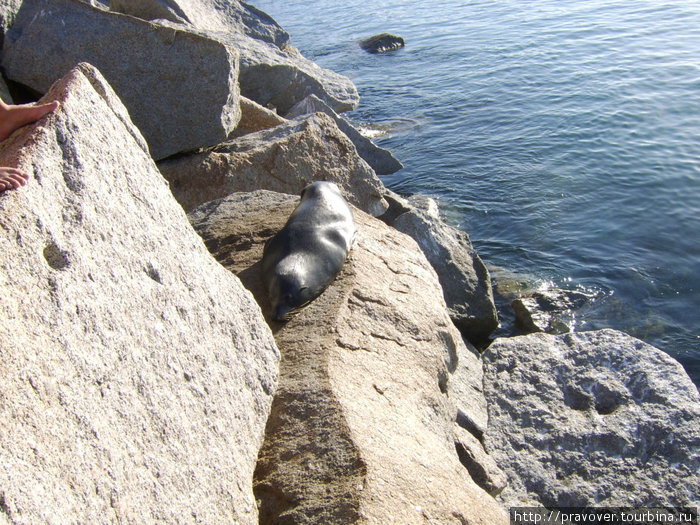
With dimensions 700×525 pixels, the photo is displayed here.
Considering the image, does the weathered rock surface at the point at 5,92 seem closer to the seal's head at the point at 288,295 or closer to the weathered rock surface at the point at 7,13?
the weathered rock surface at the point at 7,13

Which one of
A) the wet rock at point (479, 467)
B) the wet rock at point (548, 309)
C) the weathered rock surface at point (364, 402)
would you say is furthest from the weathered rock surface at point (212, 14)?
the wet rock at point (479, 467)

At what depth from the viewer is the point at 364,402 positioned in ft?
11.1

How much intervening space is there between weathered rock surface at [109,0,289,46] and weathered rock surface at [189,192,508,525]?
4.64 metres

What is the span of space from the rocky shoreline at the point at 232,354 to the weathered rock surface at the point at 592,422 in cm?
2

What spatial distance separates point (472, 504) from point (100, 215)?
214cm

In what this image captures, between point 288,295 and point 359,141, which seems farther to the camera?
point 359,141

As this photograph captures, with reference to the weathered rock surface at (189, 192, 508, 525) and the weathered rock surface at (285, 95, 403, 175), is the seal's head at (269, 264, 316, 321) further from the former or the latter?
the weathered rock surface at (285, 95, 403, 175)

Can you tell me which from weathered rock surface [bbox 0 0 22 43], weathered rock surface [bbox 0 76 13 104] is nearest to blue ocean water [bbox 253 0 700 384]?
weathered rock surface [bbox 0 76 13 104]

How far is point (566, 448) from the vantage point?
479cm

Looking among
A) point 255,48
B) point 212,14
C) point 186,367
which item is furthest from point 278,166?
point 212,14

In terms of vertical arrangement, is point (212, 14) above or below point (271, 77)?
above

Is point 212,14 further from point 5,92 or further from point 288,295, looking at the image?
point 288,295

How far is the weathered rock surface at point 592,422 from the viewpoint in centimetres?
453

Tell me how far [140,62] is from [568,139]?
7.85 m
